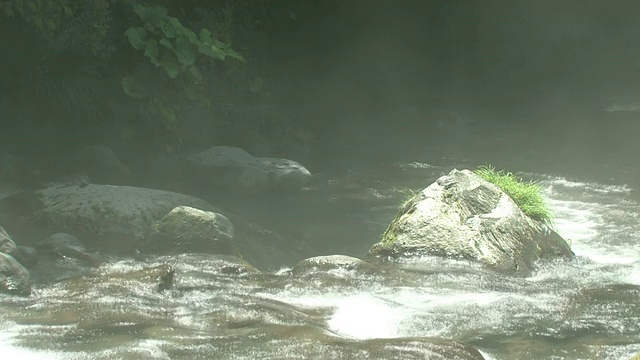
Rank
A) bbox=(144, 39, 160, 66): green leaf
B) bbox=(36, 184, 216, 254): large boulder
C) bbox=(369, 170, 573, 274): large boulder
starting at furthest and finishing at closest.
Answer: bbox=(144, 39, 160, 66): green leaf → bbox=(36, 184, 216, 254): large boulder → bbox=(369, 170, 573, 274): large boulder

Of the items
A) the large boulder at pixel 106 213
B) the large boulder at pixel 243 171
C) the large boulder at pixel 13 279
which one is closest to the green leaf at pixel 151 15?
the large boulder at pixel 243 171

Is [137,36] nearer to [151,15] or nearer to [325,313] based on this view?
[151,15]

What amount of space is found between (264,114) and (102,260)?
24.1ft

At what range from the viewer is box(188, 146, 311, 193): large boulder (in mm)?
12398

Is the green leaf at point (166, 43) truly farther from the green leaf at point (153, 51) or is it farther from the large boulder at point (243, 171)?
the large boulder at point (243, 171)

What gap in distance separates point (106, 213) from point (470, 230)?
3.64 metres

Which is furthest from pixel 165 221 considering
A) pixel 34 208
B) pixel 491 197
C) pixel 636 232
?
pixel 636 232

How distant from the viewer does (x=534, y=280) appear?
26.2 feet

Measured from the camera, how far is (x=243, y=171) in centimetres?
1253

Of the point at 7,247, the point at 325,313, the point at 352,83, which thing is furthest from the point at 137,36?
the point at 352,83

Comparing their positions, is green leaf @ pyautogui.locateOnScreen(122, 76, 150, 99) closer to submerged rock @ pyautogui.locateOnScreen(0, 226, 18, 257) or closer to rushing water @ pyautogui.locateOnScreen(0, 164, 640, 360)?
rushing water @ pyautogui.locateOnScreen(0, 164, 640, 360)

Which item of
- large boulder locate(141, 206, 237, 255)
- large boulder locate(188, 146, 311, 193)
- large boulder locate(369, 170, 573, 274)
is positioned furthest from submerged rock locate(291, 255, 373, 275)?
large boulder locate(188, 146, 311, 193)

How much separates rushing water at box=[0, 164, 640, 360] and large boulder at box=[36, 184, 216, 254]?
26.0 inches

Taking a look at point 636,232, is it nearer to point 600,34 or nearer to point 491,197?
point 491,197
